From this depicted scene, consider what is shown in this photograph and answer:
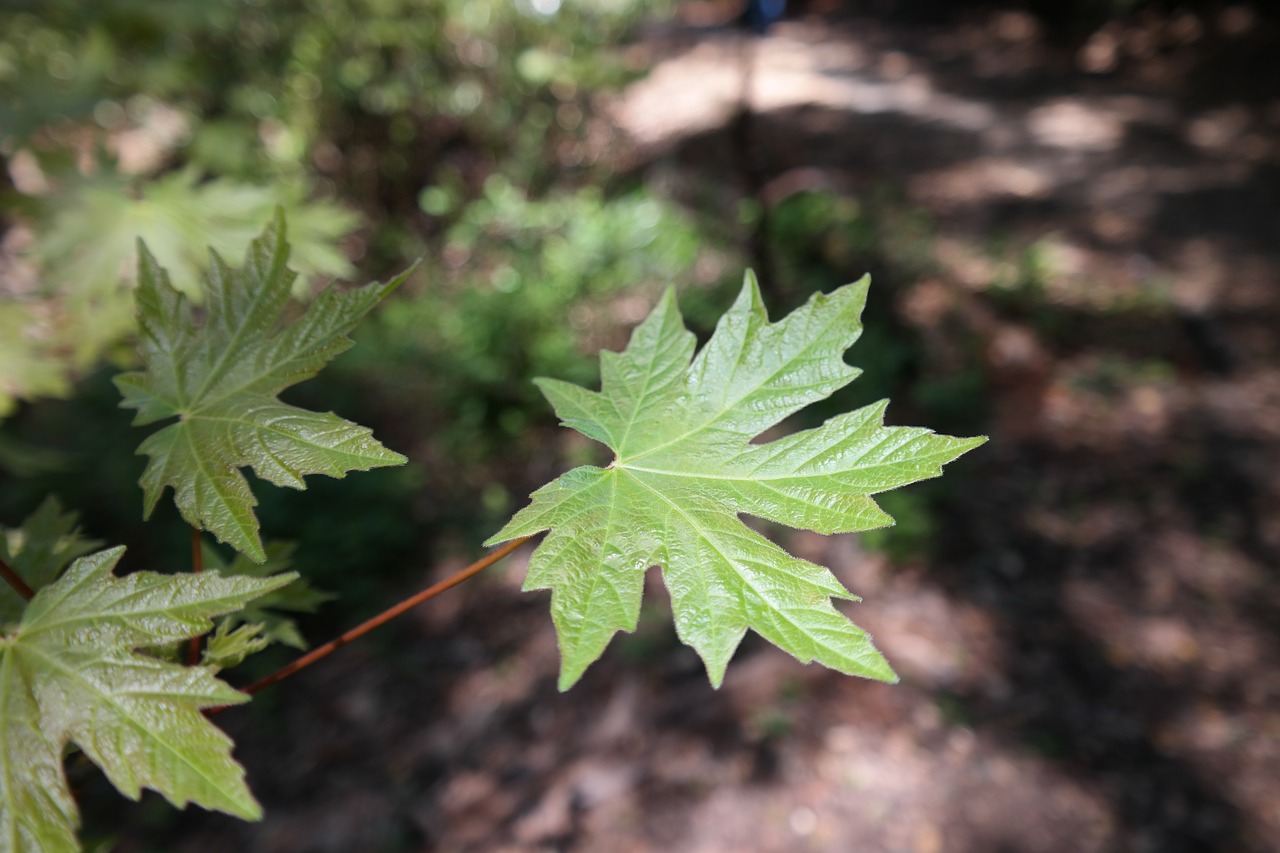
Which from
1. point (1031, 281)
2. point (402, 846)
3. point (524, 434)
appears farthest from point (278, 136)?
point (1031, 281)

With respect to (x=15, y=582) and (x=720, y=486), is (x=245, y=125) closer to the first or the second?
(x=15, y=582)

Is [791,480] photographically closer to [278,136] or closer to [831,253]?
[831,253]

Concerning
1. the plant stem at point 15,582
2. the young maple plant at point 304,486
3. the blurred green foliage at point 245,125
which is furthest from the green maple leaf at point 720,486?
the blurred green foliage at point 245,125

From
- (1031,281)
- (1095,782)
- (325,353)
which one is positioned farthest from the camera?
(1031,281)

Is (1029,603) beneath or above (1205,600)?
above

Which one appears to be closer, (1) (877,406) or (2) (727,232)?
(1) (877,406)

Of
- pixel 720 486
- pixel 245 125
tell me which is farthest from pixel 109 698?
pixel 245 125
